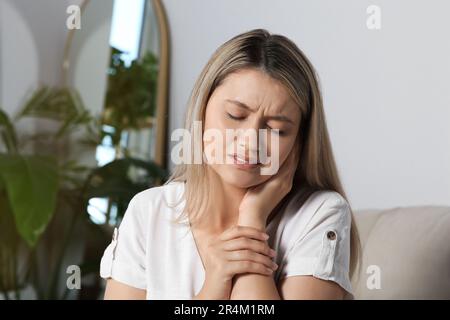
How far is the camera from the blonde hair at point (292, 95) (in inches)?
25.8

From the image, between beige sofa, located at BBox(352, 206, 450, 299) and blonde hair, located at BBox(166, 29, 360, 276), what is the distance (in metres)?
0.12

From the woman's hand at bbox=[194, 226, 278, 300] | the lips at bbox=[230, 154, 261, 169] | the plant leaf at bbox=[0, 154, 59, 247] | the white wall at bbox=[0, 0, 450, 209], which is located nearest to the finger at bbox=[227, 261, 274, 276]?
the woman's hand at bbox=[194, 226, 278, 300]

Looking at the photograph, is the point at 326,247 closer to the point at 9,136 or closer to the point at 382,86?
the point at 382,86

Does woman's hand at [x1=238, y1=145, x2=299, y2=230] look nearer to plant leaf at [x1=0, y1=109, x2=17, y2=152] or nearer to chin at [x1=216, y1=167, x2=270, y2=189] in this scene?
chin at [x1=216, y1=167, x2=270, y2=189]

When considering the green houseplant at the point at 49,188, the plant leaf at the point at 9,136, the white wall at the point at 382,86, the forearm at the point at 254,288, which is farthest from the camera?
the plant leaf at the point at 9,136

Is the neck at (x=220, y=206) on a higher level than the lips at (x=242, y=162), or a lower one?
lower

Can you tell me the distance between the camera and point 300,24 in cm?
77

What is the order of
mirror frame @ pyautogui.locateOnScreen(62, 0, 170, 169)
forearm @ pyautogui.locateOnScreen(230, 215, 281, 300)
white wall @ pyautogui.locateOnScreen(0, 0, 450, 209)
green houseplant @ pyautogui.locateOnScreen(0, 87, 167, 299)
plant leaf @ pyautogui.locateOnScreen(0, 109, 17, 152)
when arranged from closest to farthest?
forearm @ pyautogui.locateOnScreen(230, 215, 281, 300) → white wall @ pyautogui.locateOnScreen(0, 0, 450, 209) → mirror frame @ pyautogui.locateOnScreen(62, 0, 170, 169) → green houseplant @ pyautogui.locateOnScreen(0, 87, 167, 299) → plant leaf @ pyautogui.locateOnScreen(0, 109, 17, 152)

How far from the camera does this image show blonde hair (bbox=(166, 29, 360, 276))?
66 cm

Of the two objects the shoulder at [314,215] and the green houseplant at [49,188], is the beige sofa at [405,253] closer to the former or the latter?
the shoulder at [314,215]

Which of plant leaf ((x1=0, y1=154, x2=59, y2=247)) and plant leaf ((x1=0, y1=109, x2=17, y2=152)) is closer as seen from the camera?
plant leaf ((x1=0, y1=154, x2=59, y2=247))

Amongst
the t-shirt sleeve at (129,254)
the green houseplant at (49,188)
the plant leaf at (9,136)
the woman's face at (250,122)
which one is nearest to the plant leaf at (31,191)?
the green houseplant at (49,188)

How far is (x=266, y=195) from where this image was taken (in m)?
0.66
